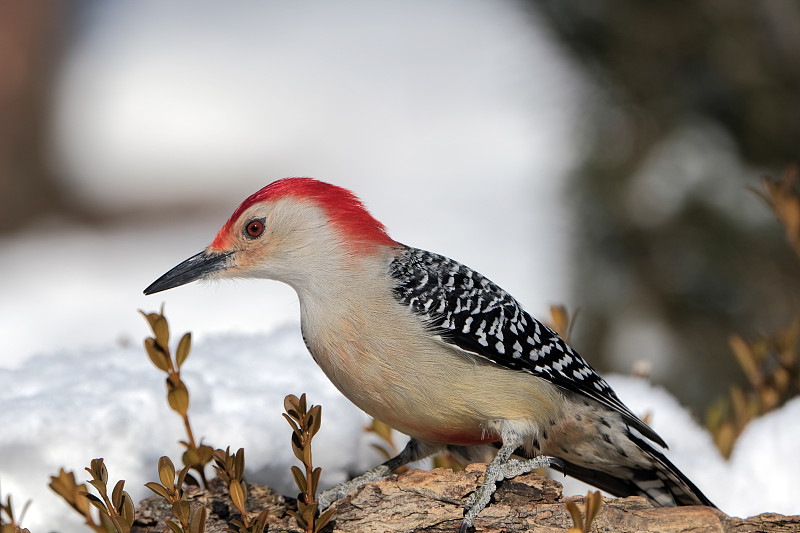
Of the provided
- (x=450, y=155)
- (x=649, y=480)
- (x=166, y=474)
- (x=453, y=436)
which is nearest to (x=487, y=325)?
(x=453, y=436)

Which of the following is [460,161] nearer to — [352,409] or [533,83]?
[533,83]

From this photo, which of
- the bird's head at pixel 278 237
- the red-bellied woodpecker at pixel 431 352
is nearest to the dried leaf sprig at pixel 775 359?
the red-bellied woodpecker at pixel 431 352

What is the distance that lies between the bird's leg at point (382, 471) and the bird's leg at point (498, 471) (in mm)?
516

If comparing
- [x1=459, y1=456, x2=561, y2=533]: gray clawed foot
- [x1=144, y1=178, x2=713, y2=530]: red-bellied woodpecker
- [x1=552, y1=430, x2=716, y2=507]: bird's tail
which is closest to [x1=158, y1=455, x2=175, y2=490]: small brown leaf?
[x1=144, y1=178, x2=713, y2=530]: red-bellied woodpecker

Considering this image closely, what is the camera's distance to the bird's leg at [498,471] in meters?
3.24

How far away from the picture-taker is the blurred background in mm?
7934

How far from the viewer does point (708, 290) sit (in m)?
8.11

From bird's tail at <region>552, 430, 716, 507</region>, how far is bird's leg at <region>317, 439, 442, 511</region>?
Answer: 25.5 inches

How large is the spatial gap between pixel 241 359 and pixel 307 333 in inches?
43.9

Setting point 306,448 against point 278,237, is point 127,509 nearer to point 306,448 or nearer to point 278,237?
point 306,448

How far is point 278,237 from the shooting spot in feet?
13.2

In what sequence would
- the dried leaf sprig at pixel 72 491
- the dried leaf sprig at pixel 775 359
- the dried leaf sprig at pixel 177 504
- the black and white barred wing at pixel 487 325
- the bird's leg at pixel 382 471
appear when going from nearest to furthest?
the dried leaf sprig at pixel 177 504 < the dried leaf sprig at pixel 72 491 < the black and white barred wing at pixel 487 325 < the bird's leg at pixel 382 471 < the dried leaf sprig at pixel 775 359

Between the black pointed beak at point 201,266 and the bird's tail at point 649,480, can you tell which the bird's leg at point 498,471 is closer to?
the bird's tail at point 649,480

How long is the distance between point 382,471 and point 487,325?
81 centimetres
